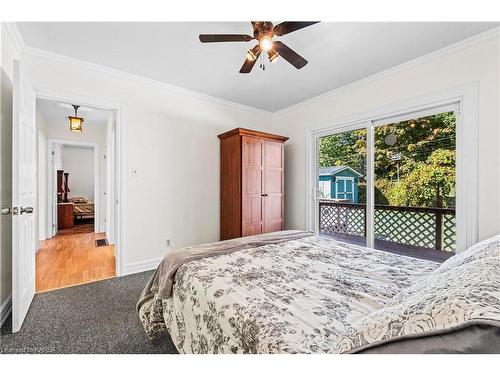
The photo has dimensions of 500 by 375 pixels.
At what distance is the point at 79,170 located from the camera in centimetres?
817

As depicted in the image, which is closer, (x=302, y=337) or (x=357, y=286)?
(x=302, y=337)

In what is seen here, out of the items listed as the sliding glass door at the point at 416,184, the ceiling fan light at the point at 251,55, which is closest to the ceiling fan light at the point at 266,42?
the ceiling fan light at the point at 251,55

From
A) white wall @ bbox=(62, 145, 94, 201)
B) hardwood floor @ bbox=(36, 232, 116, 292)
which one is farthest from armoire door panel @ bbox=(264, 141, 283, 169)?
white wall @ bbox=(62, 145, 94, 201)

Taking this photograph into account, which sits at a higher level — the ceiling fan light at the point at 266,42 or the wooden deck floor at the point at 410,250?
the ceiling fan light at the point at 266,42

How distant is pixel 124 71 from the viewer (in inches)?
112

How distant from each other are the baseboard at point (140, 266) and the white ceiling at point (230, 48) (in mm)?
2360

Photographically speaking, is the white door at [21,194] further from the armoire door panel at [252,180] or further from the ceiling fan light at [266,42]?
the armoire door panel at [252,180]

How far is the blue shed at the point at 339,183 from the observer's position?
3387 millimetres

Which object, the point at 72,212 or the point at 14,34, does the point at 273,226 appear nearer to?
the point at 14,34

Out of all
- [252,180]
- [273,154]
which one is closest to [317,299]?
[252,180]

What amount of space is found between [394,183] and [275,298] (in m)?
2.59
